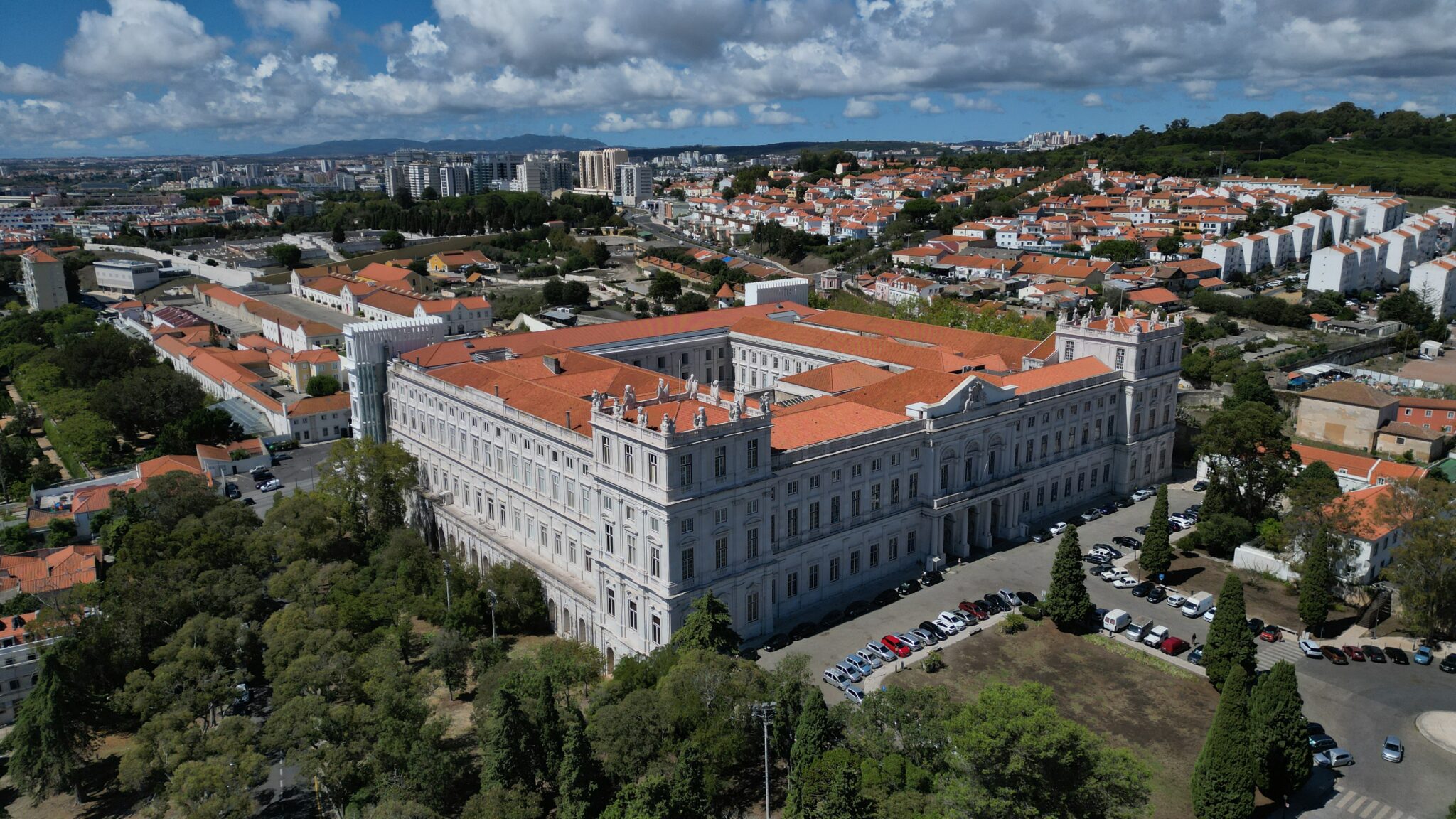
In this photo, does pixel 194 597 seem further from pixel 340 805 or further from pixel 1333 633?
pixel 1333 633

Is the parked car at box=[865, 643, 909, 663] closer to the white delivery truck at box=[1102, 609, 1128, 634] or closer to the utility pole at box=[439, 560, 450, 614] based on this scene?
the white delivery truck at box=[1102, 609, 1128, 634]

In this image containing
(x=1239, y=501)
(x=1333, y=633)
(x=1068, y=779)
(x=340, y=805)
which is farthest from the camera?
(x=1239, y=501)

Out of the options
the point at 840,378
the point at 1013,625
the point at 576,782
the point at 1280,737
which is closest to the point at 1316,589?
the point at 1013,625

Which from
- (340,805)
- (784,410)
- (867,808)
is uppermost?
(784,410)

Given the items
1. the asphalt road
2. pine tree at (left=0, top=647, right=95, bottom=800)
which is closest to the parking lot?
pine tree at (left=0, top=647, right=95, bottom=800)

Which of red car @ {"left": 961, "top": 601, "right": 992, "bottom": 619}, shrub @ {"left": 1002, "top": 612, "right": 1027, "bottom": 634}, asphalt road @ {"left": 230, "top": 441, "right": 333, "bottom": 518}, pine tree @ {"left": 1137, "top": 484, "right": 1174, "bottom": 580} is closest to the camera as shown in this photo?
shrub @ {"left": 1002, "top": 612, "right": 1027, "bottom": 634}

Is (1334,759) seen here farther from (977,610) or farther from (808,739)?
(808,739)

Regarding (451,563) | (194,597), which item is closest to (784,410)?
(451,563)
